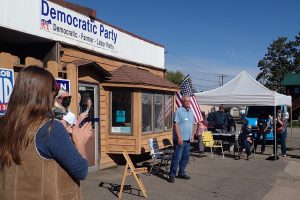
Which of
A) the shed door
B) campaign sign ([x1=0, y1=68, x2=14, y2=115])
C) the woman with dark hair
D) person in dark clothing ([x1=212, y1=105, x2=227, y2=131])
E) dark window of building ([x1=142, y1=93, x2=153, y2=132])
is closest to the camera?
the woman with dark hair

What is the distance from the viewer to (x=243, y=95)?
14.6 m

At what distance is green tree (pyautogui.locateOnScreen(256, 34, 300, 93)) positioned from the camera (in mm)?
61031

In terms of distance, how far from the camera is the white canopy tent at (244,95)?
1395 cm

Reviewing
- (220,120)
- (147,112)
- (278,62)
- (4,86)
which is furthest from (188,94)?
(278,62)

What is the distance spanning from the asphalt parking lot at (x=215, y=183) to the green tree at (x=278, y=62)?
1992 inches

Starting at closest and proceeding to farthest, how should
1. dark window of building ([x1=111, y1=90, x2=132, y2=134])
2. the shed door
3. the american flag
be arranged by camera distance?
the shed door, dark window of building ([x1=111, y1=90, x2=132, y2=134]), the american flag

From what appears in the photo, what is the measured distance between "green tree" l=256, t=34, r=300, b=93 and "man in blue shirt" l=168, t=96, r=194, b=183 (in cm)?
5356

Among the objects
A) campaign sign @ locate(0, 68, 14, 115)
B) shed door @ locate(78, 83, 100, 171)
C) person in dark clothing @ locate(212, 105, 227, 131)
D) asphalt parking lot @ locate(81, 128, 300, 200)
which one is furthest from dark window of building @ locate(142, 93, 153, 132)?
campaign sign @ locate(0, 68, 14, 115)

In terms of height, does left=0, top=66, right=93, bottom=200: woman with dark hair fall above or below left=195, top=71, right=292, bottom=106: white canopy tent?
below

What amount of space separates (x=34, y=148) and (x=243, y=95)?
42.2 ft

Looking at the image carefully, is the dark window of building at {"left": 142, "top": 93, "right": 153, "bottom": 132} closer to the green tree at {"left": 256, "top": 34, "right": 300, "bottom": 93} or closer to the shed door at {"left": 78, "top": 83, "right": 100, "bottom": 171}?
the shed door at {"left": 78, "top": 83, "right": 100, "bottom": 171}

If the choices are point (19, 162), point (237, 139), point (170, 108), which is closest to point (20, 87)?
point (19, 162)

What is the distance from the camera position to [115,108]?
11.3 meters

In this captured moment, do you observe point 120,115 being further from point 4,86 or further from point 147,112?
point 4,86
